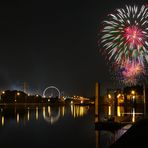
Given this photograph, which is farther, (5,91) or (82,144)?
(5,91)

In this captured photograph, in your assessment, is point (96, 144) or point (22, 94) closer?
point (96, 144)

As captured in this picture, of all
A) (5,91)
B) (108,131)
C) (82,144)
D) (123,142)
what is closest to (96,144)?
(82,144)

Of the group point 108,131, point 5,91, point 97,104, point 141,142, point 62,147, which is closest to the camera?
point 141,142

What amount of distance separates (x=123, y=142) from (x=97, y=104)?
16.5 m

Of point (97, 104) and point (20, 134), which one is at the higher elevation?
point (97, 104)

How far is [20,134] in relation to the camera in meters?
36.9

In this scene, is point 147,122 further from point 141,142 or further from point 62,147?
point 141,142

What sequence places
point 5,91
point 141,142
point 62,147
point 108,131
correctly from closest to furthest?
point 141,142, point 62,147, point 108,131, point 5,91

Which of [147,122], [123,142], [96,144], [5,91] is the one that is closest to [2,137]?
[96,144]

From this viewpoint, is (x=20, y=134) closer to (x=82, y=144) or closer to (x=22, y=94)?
(x=82, y=144)

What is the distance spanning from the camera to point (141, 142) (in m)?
18.8

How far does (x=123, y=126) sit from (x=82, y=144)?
5020 millimetres

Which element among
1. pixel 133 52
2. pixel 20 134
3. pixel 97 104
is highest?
pixel 133 52

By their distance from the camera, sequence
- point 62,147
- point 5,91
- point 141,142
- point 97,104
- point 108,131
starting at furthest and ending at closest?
point 5,91, point 97,104, point 108,131, point 62,147, point 141,142
